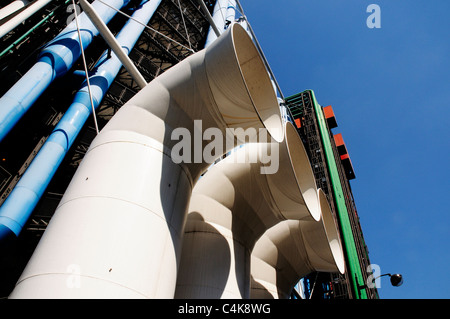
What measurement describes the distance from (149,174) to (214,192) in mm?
2174

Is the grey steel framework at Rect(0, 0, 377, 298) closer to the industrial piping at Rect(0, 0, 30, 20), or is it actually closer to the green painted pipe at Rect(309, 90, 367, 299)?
the green painted pipe at Rect(309, 90, 367, 299)

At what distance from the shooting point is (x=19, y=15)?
5254 mm

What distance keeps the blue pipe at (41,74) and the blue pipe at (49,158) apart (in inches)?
48.1

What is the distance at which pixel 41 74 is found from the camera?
Result: 843 cm

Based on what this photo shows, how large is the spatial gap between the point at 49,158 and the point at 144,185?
6.27 m

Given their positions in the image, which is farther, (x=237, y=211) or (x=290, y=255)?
(x=290, y=255)

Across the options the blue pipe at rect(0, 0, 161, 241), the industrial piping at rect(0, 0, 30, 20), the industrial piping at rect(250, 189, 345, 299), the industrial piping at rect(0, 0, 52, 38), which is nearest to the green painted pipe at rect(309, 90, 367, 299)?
the industrial piping at rect(250, 189, 345, 299)

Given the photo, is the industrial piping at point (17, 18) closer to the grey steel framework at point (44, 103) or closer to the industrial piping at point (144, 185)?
the grey steel framework at point (44, 103)

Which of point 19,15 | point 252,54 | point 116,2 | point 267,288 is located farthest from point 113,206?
point 116,2

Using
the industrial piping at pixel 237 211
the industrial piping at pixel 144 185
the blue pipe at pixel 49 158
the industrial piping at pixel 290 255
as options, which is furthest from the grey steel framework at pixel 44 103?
the industrial piping at pixel 237 211

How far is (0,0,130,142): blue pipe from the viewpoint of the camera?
718 centimetres

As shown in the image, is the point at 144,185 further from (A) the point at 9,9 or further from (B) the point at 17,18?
(A) the point at 9,9

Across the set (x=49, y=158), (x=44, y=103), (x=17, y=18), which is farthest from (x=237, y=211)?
(x=44, y=103)
